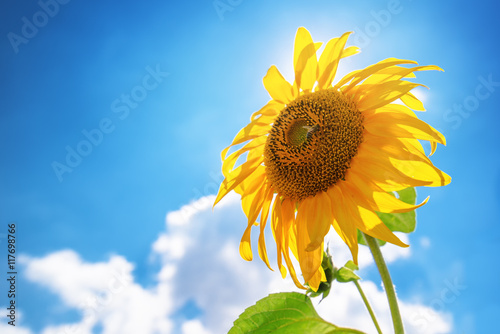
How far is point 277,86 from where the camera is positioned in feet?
7.84

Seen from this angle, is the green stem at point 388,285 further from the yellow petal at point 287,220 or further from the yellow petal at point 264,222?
the yellow petal at point 264,222

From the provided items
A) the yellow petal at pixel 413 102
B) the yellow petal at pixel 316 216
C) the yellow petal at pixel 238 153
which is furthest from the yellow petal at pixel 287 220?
the yellow petal at pixel 413 102

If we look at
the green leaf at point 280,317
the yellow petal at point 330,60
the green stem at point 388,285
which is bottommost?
the green stem at point 388,285

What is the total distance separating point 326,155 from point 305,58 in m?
0.56

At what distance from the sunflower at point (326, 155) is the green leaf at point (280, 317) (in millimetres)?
148

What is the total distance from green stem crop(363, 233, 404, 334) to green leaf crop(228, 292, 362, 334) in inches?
16.3

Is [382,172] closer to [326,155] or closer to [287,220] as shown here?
[326,155]

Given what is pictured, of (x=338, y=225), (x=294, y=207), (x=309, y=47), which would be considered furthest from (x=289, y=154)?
(x=309, y=47)

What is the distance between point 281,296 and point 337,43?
4.47 ft

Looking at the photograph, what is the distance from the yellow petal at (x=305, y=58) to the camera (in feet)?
7.41

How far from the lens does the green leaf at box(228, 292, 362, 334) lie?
2.20 meters

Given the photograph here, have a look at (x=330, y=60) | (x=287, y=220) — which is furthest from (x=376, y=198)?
(x=330, y=60)

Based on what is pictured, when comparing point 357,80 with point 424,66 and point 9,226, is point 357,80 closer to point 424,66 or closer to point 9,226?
point 424,66

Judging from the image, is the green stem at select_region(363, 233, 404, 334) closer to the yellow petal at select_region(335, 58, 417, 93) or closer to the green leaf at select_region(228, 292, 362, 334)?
the green leaf at select_region(228, 292, 362, 334)
